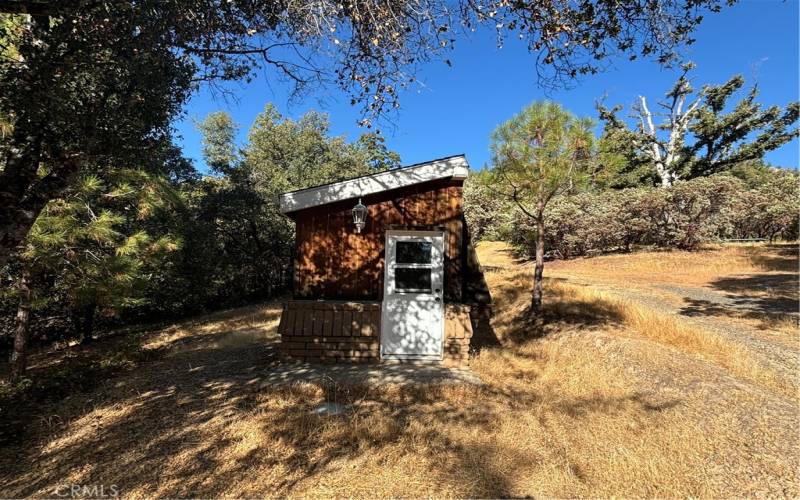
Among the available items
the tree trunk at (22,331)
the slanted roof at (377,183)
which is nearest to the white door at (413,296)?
the slanted roof at (377,183)

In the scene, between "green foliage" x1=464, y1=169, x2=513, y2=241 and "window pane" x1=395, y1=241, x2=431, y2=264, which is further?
"green foliage" x1=464, y1=169, x2=513, y2=241

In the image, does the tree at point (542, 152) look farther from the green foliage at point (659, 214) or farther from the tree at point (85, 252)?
the green foliage at point (659, 214)

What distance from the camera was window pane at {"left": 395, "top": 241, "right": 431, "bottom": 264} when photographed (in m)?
6.54

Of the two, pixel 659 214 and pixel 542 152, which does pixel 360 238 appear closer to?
pixel 542 152

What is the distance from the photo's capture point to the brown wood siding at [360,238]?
6.46 metres

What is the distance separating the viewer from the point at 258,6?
15.1 ft

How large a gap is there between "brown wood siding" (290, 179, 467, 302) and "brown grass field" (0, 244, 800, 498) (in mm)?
1818

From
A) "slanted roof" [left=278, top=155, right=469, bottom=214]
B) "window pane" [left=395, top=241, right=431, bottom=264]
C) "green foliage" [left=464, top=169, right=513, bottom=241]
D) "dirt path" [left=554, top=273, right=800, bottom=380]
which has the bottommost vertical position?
"dirt path" [left=554, top=273, right=800, bottom=380]

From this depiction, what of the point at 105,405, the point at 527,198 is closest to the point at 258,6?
the point at 105,405

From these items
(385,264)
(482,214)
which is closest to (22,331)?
(385,264)

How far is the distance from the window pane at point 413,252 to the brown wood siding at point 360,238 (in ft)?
0.97

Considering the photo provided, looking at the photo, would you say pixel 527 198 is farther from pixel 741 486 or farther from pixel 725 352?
pixel 741 486

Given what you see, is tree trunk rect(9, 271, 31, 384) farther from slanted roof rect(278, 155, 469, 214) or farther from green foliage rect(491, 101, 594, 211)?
green foliage rect(491, 101, 594, 211)

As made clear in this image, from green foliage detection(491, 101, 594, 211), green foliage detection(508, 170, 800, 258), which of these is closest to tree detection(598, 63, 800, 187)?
green foliage detection(508, 170, 800, 258)
